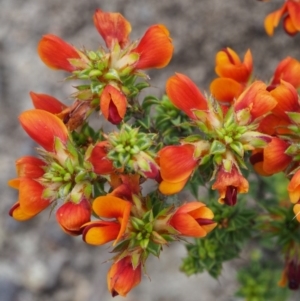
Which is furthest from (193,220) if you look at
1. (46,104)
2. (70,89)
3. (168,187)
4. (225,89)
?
(70,89)

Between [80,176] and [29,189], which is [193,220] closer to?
[80,176]

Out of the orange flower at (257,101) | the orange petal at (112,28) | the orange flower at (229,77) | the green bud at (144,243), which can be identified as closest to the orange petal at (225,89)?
the orange flower at (229,77)

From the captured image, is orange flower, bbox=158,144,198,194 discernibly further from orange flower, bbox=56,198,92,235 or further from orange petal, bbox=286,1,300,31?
orange petal, bbox=286,1,300,31

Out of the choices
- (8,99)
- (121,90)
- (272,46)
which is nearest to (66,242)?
(8,99)

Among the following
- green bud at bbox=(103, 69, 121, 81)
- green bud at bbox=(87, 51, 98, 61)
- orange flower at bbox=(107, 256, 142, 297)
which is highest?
green bud at bbox=(87, 51, 98, 61)

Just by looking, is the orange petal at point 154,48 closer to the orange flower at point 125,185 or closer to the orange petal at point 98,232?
the orange flower at point 125,185

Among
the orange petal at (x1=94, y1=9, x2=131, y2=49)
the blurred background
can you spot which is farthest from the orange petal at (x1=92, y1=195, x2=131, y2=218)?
the blurred background
